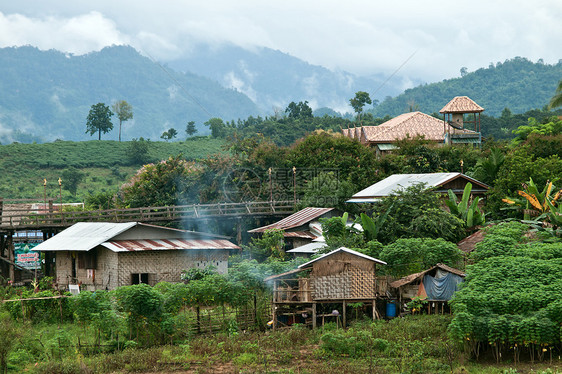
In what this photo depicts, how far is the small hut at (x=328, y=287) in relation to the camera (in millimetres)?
27609

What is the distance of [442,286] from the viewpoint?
27812 millimetres

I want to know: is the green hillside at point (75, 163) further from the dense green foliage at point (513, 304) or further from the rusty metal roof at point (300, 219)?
the dense green foliage at point (513, 304)

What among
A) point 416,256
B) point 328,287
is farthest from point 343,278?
point 416,256

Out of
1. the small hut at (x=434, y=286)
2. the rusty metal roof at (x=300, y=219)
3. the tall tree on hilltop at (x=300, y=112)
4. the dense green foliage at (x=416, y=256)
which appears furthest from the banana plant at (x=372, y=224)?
the tall tree on hilltop at (x=300, y=112)

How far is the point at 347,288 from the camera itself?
91.0 ft

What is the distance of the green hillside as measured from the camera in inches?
3268

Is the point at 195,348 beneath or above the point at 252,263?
beneath

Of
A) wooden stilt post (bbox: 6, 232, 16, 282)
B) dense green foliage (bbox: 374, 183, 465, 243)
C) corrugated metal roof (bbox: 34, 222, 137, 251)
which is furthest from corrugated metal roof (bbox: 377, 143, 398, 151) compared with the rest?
wooden stilt post (bbox: 6, 232, 16, 282)

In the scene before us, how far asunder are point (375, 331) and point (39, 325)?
12184mm

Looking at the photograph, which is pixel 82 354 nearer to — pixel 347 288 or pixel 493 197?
pixel 347 288

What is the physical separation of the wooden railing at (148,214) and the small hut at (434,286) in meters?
18.0

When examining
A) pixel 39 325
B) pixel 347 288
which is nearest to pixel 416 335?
pixel 347 288

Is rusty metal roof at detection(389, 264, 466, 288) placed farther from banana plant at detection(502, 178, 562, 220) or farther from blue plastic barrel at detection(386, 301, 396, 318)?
banana plant at detection(502, 178, 562, 220)

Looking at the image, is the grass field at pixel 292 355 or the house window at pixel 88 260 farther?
the house window at pixel 88 260
